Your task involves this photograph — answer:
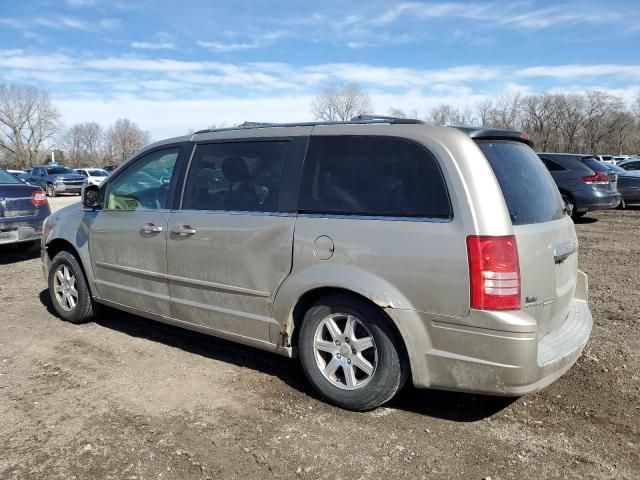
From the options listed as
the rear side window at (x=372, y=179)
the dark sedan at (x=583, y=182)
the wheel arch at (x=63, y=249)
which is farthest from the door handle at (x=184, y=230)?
the dark sedan at (x=583, y=182)

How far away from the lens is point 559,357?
3102 mm

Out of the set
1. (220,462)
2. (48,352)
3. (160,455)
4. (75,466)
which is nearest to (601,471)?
(220,462)

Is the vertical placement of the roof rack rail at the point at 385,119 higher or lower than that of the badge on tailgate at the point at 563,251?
higher

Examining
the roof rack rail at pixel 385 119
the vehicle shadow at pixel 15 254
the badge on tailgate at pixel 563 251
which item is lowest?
the vehicle shadow at pixel 15 254

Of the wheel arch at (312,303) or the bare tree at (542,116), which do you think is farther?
the bare tree at (542,116)

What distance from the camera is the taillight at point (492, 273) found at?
9.38 ft

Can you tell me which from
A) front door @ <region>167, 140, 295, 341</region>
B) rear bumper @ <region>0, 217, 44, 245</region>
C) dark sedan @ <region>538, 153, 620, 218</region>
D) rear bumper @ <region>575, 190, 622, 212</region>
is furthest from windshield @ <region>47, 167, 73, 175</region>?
front door @ <region>167, 140, 295, 341</region>

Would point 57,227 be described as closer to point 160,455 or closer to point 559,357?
point 160,455

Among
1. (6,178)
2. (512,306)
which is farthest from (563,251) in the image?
(6,178)

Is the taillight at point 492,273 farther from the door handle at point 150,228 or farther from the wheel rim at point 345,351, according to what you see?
Result: the door handle at point 150,228

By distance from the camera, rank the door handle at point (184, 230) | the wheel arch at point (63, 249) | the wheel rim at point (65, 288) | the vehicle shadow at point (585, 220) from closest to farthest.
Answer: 1. the door handle at point (184, 230)
2. the wheel arch at point (63, 249)
3. the wheel rim at point (65, 288)
4. the vehicle shadow at point (585, 220)

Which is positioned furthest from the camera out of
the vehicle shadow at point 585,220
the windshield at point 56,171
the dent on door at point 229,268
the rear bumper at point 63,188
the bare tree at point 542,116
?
the bare tree at point 542,116

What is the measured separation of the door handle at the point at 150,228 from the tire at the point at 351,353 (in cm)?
152

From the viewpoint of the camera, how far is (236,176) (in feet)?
13.0
